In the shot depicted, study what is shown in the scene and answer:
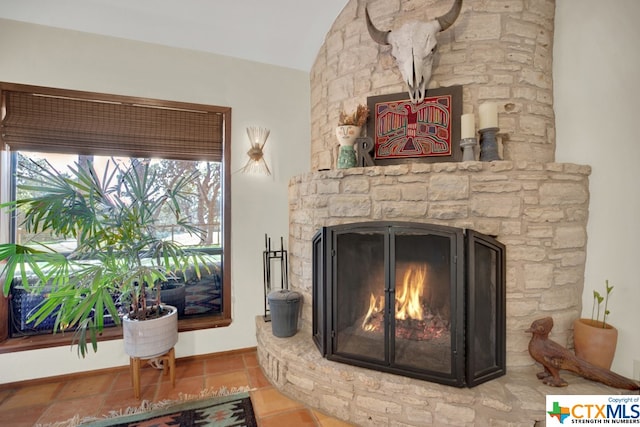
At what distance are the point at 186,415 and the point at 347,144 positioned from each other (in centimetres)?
212

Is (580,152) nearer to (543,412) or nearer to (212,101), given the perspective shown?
(543,412)

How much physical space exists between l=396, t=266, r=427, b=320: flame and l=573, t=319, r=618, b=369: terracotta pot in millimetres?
926

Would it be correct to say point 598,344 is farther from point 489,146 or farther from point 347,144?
point 347,144

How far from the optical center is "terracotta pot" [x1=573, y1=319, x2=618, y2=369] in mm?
1602

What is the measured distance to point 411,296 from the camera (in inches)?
71.9

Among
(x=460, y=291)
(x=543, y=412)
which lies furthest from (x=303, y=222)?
(x=543, y=412)

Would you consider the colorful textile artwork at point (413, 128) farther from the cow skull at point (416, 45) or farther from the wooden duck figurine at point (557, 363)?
the wooden duck figurine at point (557, 363)

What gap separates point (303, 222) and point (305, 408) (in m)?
1.30

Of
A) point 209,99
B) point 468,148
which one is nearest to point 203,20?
point 209,99

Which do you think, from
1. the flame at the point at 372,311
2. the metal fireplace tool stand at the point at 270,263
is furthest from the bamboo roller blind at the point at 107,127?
the flame at the point at 372,311

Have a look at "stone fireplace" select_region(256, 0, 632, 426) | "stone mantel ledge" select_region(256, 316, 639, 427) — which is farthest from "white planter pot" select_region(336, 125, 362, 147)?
"stone mantel ledge" select_region(256, 316, 639, 427)

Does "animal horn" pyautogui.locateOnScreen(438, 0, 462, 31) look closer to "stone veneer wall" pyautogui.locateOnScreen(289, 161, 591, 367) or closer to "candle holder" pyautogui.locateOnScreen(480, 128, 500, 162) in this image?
"candle holder" pyautogui.locateOnScreen(480, 128, 500, 162)

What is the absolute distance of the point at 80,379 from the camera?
7.18 feet

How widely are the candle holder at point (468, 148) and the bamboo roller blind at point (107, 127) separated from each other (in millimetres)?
2004
